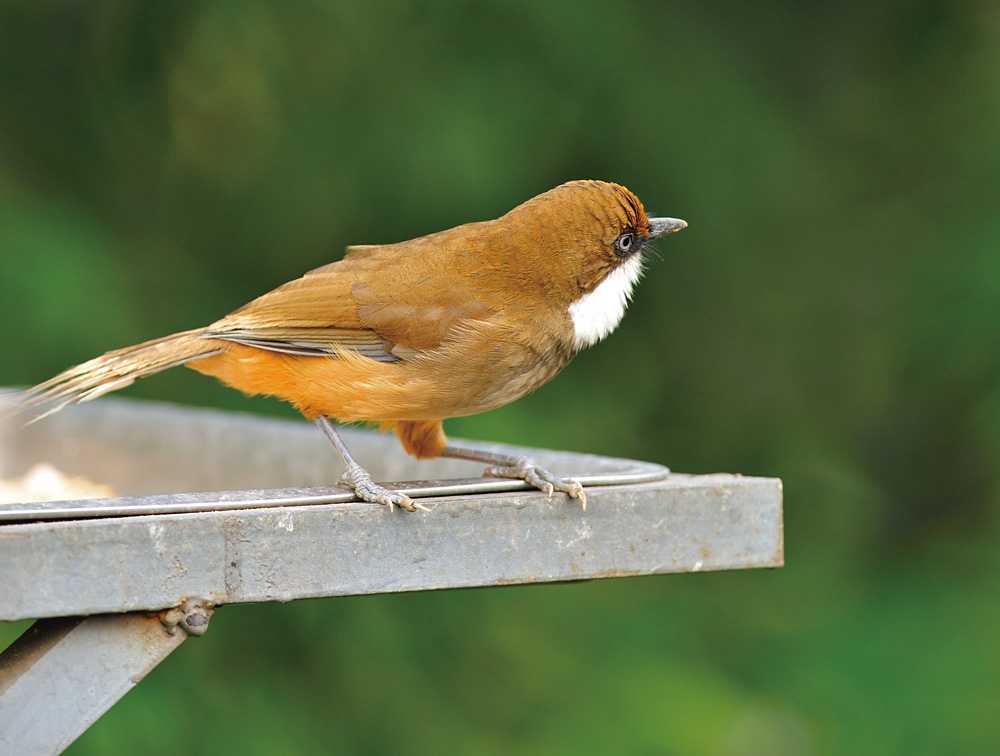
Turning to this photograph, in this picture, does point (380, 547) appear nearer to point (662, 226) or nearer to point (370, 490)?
point (370, 490)

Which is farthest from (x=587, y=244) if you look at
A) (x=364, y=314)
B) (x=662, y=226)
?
(x=364, y=314)

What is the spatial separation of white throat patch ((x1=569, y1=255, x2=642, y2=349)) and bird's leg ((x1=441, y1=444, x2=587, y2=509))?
373mm

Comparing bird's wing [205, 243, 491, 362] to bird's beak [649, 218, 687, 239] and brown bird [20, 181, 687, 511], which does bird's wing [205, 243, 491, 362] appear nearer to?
brown bird [20, 181, 687, 511]

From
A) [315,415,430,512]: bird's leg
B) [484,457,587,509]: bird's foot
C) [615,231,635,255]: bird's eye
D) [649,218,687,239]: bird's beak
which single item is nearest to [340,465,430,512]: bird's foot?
[315,415,430,512]: bird's leg

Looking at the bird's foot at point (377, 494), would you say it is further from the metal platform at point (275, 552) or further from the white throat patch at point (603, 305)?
the white throat patch at point (603, 305)

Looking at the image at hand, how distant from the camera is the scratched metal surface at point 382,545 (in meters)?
2.22

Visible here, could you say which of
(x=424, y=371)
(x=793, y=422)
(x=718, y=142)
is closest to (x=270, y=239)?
(x=718, y=142)

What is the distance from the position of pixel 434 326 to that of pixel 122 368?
2.87ft

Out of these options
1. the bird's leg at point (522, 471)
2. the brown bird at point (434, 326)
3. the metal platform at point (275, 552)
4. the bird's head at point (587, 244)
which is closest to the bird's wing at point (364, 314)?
the brown bird at point (434, 326)

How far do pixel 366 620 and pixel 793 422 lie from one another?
238cm

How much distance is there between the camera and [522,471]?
3.18 m

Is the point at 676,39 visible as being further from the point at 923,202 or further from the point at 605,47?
the point at 923,202

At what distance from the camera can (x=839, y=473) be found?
5.93 meters

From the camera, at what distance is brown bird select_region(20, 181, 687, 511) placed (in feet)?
10.5
